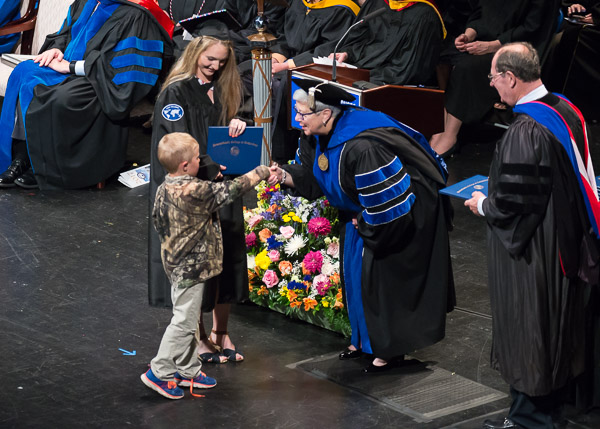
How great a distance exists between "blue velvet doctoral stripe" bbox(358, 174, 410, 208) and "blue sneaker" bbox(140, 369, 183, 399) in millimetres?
1289

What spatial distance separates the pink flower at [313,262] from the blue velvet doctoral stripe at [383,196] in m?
0.95

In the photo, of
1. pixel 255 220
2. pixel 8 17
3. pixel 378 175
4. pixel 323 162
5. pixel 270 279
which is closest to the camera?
pixel 378 175

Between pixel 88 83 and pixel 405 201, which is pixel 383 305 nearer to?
pixel 405 201

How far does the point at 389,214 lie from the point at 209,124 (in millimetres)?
1093

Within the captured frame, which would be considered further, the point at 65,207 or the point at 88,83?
the point at 88,83

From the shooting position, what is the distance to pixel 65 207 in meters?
8.05

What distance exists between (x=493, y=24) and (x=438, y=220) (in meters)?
Answer: 4.20

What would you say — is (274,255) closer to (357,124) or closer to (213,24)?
(357,124)

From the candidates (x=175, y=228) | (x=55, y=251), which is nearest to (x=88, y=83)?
(x=55, y=251)

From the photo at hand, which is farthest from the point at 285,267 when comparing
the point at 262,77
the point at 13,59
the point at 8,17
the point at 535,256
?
the point at 8,17

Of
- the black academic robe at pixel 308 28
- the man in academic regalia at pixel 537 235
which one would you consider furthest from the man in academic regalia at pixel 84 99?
the man in academic regalia at pixel 537 235

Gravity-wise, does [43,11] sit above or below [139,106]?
above

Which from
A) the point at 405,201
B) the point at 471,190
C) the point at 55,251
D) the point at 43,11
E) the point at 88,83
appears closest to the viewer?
the point at 471,190

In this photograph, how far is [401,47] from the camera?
28.8ft
